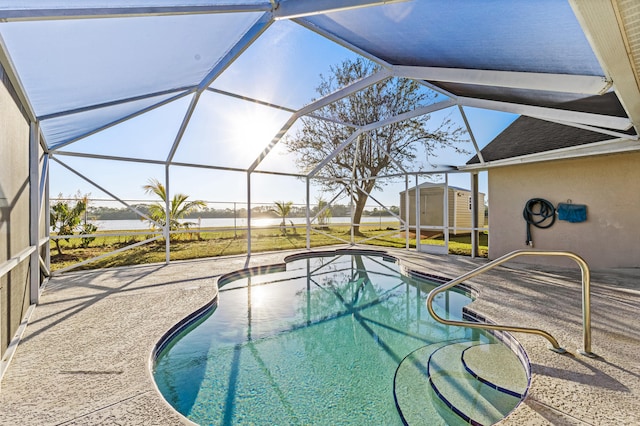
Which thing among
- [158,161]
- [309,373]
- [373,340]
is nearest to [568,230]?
[373,340]

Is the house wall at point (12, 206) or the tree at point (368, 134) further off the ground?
the tree at point (368, 134)

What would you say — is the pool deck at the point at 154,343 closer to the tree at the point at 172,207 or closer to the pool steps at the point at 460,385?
the pool steps at the point at 460,385

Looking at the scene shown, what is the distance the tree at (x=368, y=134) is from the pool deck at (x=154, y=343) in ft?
22.9

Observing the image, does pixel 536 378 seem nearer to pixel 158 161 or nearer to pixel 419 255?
pixel 419 255

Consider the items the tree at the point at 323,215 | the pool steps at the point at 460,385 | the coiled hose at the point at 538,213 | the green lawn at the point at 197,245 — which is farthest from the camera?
the tree at the point at 323,215

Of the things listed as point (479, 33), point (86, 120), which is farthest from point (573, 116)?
point (86, 120)

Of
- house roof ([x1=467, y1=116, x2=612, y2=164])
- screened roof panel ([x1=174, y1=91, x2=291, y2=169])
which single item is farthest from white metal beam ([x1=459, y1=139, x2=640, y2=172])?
screened roof panel ([x1=174, y1=91, x2=291, y2=169])

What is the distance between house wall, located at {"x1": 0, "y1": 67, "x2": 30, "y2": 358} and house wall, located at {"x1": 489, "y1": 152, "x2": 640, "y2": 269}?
9646 mm

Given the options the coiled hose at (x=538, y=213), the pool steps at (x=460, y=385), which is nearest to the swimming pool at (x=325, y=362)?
the pool steps at (x=460, y=385)

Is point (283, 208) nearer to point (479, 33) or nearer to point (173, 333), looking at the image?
point (173, 333)

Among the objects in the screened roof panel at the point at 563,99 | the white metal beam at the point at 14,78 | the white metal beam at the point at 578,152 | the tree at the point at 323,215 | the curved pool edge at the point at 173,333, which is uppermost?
the screened roof panel at the point at 563,99

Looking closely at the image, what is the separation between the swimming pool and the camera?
96.8 inches

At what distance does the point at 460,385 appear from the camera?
2.73m

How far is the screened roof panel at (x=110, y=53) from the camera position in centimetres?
268
